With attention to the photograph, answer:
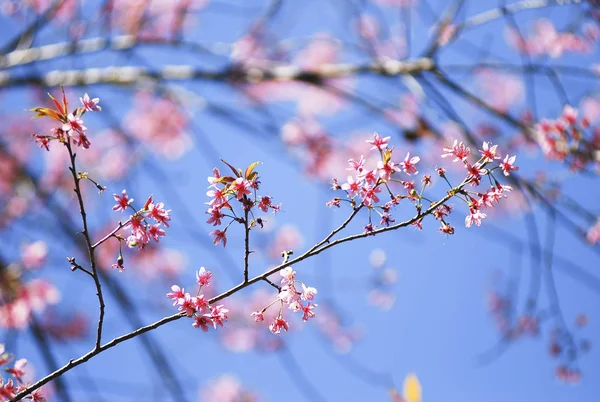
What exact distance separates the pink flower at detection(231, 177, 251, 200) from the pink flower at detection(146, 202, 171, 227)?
245mm

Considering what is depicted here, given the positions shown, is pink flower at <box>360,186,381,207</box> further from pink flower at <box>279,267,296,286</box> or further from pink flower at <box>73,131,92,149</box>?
pink flower at <box>73,131,92,149</box>

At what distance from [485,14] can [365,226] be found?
2874mm

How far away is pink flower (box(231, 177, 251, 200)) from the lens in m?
1.51

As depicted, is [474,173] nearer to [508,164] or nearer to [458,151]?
[458,151]

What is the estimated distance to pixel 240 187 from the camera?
1.51 m

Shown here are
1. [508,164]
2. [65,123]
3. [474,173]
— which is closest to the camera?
[65,123]

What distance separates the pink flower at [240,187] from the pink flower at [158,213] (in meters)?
0.24

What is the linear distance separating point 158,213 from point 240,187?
0.96 feet

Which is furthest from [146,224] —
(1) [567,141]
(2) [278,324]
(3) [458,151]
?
(1) [567,141]

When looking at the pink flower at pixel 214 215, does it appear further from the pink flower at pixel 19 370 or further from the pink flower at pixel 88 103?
the pink flower at pixel 19 370

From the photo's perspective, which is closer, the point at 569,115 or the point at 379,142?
the point at 379,142

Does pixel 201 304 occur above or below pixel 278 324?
above

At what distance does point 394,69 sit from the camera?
3.88 metres

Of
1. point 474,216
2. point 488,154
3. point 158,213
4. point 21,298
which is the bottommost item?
point 474,216
